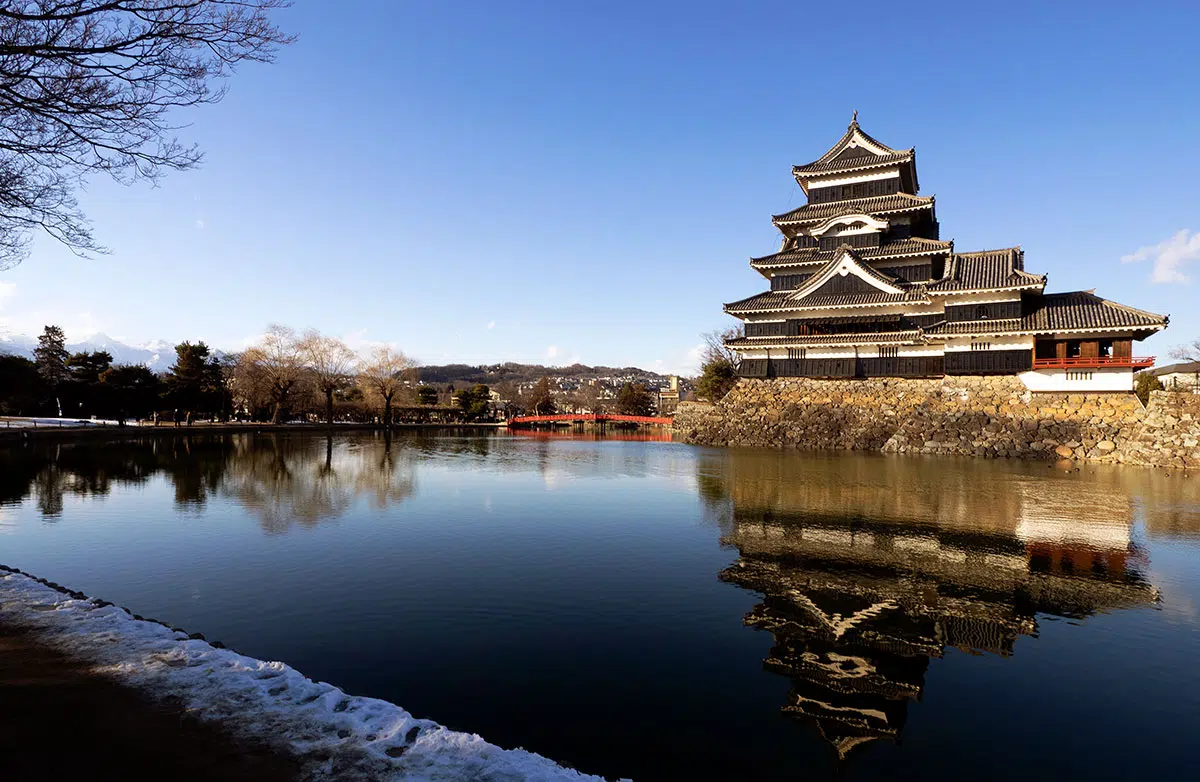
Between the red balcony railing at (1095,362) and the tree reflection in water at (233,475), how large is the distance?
99.6 ft

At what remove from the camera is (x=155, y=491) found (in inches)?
643

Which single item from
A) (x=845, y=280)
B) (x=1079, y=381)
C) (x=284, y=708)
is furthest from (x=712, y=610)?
(x=845, y=280)

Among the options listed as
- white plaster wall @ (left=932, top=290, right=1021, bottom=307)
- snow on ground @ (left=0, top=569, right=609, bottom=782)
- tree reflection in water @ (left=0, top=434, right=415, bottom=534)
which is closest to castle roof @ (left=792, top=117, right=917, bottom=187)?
white plaster wall @ (left=932, top=290, right=1021, bottom=307)

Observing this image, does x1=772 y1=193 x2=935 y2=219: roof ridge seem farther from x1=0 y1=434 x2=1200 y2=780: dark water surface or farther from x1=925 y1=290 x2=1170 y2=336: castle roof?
x1=0 y1=434 x2=1200 y2=780: dark water surface

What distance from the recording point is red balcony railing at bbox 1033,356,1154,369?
27656 mm

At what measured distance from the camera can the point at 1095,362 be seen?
92.9ft

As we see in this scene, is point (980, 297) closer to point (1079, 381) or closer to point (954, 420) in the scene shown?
point (1079, 381)

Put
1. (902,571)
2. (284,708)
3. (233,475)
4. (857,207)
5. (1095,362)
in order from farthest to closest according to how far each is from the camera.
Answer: (857,207), (1095,362), (233,475), (902,571), (284,708)

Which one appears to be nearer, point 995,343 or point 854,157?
point 995,343

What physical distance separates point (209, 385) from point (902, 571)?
2448 inches

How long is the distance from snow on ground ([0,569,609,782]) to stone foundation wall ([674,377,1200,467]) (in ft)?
104

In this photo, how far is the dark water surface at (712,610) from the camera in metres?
4.70

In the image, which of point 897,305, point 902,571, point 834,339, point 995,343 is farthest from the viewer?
point 834,339

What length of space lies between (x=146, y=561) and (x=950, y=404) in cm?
3400
